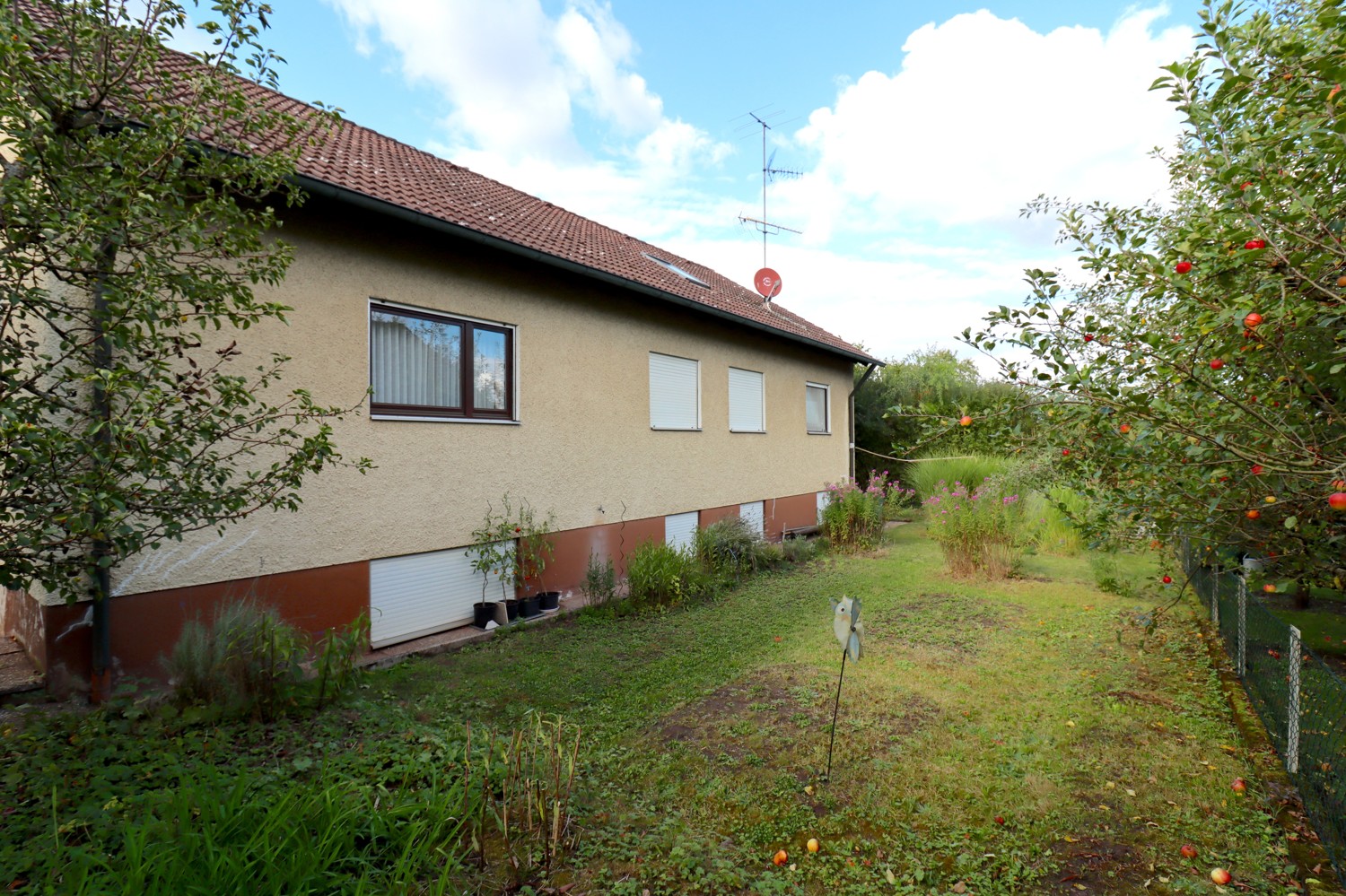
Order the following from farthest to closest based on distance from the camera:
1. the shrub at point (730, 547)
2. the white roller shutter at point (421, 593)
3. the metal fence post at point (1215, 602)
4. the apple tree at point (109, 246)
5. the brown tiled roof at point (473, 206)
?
the shrub at point (730, 547)
the white roller shutter at point (421, 593)
the metal fence post at point (1215, 602)
the brown tiled roof at point (473, 206)
the apple tree at point (109, 246)

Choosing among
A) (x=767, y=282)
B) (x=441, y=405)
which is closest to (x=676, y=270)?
(x=767, y=282)

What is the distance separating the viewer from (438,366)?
21.1 feet

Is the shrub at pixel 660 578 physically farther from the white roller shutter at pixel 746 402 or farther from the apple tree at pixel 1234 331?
the apple tree at pixel 1234 331

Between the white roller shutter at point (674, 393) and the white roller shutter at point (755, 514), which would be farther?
the white roller shutter at point (755, 514)

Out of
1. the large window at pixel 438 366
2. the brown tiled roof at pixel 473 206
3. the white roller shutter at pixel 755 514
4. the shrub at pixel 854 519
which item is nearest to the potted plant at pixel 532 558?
the large window at pixel 438 366

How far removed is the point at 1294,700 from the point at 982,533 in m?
6.10

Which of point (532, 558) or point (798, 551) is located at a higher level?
point (532, 558)

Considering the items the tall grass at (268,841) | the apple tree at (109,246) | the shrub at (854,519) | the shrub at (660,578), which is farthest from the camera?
the shrub at (854,519)

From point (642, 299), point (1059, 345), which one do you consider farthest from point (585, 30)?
point (1059, 345)

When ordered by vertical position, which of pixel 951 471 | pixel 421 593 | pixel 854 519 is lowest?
pixel 421 593

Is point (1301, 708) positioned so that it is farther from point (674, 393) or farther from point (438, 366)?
point (674, 393)

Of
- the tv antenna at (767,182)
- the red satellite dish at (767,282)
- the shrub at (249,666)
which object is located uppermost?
the tv antenna at (767,182)

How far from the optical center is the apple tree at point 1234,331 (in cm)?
211

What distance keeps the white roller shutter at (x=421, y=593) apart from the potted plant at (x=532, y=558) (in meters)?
0.32
